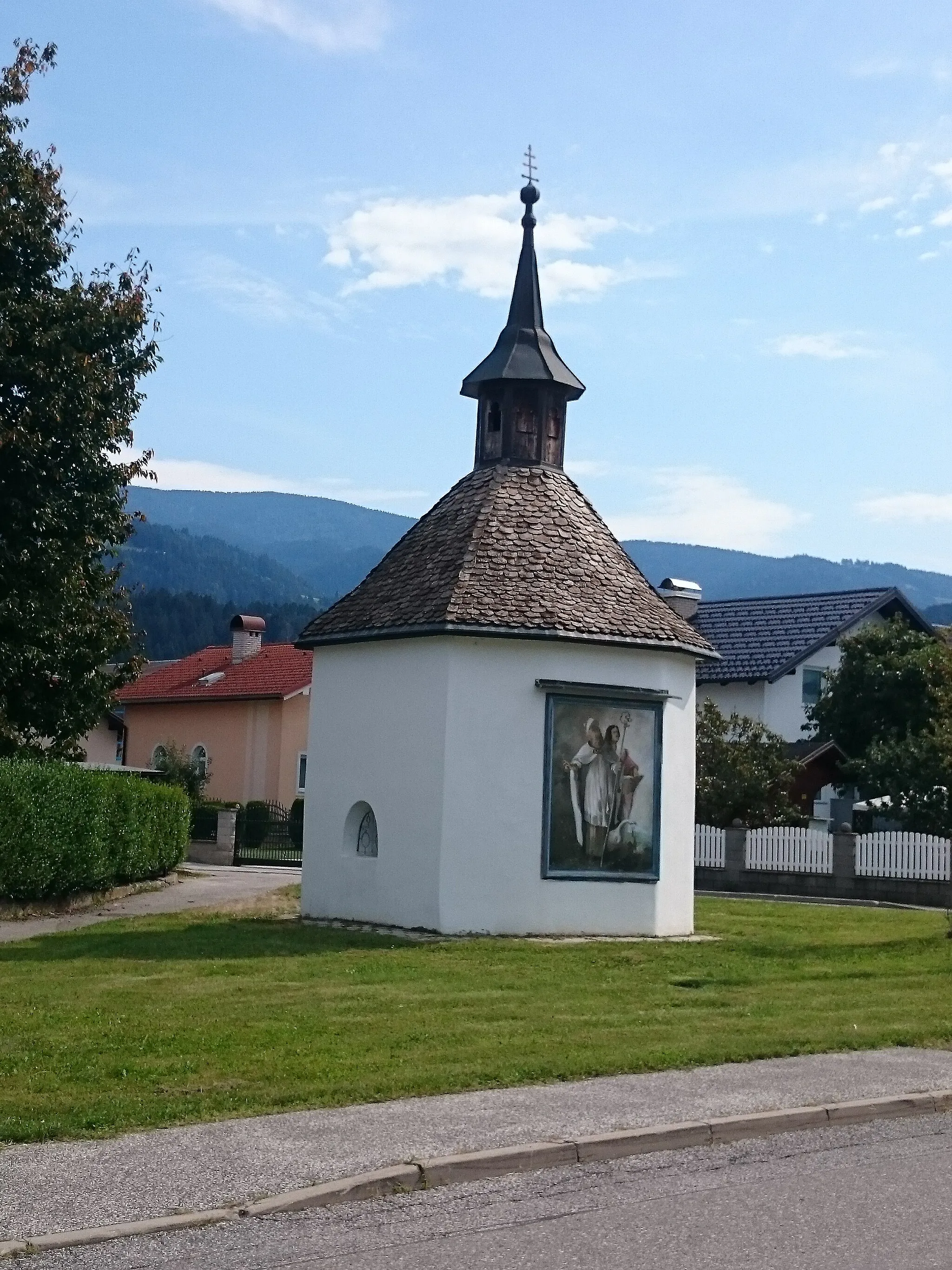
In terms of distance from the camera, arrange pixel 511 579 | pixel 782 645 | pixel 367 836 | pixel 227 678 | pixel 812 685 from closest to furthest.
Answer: pixel 511 579 → pixel 367 836 → pixel 782 645 → pixel 812 685 → pixel 227 678

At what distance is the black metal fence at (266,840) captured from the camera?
4434 cm

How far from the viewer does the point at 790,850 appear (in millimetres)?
34312

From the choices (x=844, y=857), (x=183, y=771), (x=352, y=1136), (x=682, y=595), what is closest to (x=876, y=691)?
(x=682, y=595)

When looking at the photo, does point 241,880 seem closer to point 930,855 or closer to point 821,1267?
point 930,855

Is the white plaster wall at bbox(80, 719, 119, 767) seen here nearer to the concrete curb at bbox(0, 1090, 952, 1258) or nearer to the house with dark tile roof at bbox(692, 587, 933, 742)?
the house with dark tile roof at bbox(692, 587, 933, 742)

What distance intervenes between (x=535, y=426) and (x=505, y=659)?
16.3 ft

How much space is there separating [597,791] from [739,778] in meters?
17.3

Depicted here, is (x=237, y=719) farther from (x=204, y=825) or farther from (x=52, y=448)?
(x=52, y=448)

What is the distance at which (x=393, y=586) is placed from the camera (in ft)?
74.0

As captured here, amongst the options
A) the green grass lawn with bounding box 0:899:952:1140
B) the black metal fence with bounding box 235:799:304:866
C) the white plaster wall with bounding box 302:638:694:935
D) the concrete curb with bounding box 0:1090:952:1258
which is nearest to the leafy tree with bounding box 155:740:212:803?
the black metal fence with bounding box 235:799:304:866

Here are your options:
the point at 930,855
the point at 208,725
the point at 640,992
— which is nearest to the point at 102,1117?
the point at 640,992

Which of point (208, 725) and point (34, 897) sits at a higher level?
point (208, 725)

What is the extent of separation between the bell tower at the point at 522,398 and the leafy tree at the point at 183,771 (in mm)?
28281

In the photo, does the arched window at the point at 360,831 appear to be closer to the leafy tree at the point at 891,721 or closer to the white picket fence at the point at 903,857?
the white picket fence at the point at 903,857
